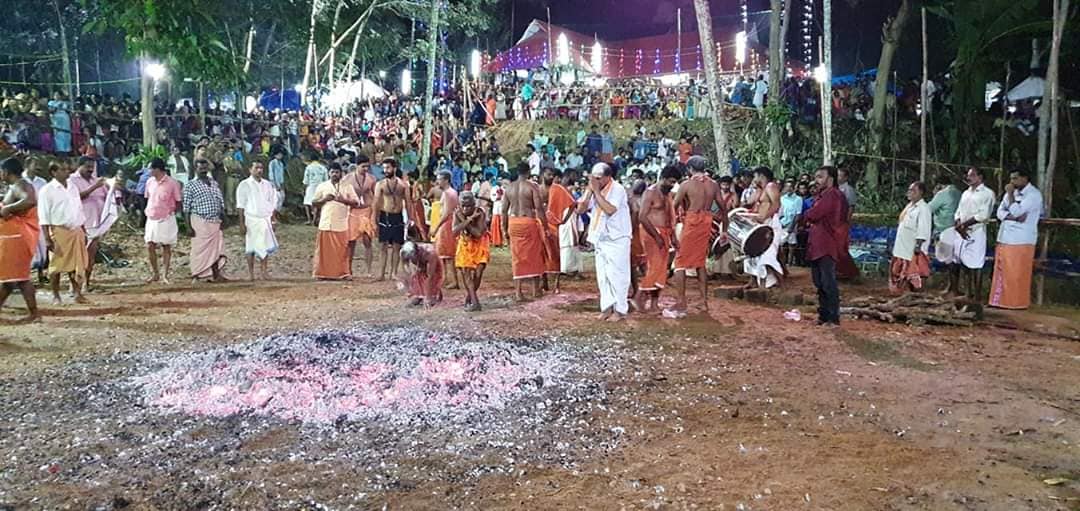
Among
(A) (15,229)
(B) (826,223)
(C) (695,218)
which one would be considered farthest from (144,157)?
(B) (826,223)

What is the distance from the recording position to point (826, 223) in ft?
27.3

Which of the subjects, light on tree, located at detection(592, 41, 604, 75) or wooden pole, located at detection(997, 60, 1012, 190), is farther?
light on tree, located at detection(592, 41, 604, 75)

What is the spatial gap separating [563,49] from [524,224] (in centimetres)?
2182

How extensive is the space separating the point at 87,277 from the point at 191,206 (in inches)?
65.0

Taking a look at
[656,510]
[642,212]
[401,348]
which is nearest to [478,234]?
[642,212]

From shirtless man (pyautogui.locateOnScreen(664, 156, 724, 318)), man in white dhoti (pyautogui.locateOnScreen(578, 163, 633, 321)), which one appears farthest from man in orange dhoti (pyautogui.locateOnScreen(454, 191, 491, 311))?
shirtless man (pyautogui.locateOnScreen(664, 156, 724, 318))

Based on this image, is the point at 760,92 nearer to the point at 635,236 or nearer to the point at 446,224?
the point at 635,236

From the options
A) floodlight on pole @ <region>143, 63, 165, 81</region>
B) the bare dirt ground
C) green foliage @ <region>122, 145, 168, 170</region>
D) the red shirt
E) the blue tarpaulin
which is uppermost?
the blue tarpaulin

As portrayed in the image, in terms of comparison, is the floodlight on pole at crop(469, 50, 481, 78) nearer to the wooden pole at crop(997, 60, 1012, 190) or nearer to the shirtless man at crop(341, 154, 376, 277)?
the wooden pole at crop(997, 60, 1012, 190)

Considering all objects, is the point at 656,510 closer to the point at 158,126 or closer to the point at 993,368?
the point at 993,368

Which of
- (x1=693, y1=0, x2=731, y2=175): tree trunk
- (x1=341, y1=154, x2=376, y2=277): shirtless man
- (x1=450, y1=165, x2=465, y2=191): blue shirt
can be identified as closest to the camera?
(x1=341, y1=154, x2=376, y2=277): shirtless man

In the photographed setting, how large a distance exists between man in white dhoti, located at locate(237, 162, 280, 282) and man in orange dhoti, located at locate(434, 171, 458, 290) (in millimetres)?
2874

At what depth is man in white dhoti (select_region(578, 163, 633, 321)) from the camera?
869 cm

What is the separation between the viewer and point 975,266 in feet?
34.1
